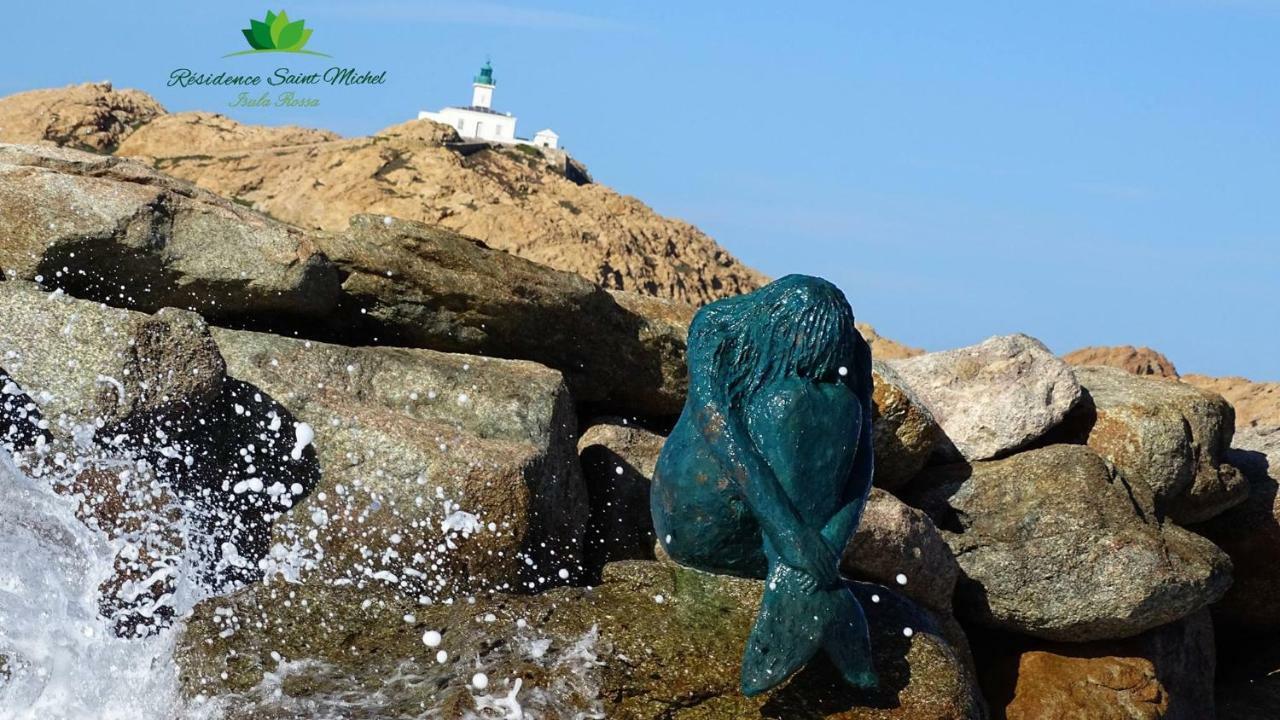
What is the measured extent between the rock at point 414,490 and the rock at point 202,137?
825 centimetres

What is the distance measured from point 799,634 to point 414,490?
2.95 meters

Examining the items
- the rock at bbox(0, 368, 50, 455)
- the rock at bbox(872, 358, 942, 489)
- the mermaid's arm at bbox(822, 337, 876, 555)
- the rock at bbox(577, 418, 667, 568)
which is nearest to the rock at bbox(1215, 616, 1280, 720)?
the rock at bbox(872, 358, 942, 489)

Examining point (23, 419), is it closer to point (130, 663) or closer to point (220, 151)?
point (130, 663)

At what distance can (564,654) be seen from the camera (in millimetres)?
5738

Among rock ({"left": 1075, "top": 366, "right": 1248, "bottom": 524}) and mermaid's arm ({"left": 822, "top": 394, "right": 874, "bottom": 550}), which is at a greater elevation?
rock ({"left": 1075, "top": 366, "right": 1248, "bottom": 524})

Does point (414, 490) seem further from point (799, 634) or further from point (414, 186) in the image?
point (414, 186)

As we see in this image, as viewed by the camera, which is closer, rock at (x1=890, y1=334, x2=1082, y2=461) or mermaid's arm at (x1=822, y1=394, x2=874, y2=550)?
mermaid's arm at (x1=822, y1=394, x2=874, y2=550)

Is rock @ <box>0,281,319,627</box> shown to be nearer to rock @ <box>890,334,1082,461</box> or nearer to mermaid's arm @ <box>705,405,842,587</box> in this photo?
mermaid's arm @ <box>705,405,842,587</box>

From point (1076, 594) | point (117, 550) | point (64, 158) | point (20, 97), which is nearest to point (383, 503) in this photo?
point (117, 550)

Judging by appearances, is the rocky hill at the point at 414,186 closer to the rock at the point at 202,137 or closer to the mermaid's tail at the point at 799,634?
the rock at the point at 202,137

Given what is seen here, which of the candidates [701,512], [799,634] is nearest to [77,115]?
[701,512]

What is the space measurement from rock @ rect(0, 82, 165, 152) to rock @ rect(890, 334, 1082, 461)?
8973 millimetres

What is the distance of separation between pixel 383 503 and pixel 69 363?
1.55m

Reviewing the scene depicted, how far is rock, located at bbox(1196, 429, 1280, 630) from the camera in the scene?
38.1ft
